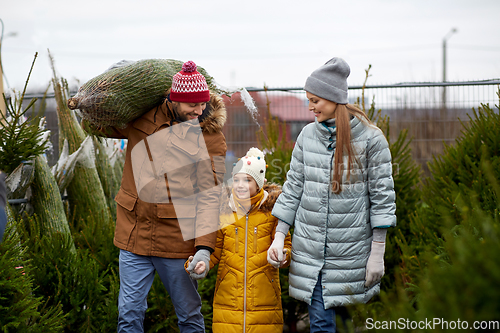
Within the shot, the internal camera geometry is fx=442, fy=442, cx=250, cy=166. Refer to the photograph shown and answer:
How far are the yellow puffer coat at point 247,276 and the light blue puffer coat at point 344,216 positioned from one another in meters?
0.24

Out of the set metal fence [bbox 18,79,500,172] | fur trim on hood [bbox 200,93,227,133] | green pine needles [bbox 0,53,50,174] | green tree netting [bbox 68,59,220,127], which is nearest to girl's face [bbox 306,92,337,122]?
fur trim on hood [bbox 200,93,227,133]

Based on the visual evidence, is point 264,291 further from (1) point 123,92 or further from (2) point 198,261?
(1) point 123,92

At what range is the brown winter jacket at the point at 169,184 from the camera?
7.72 feet

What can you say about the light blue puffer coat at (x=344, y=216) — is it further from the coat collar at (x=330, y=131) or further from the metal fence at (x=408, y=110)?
the metal fence at (x=408, y=110)

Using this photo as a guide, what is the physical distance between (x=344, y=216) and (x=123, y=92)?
1263 millimetres

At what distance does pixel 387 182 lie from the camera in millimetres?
2201

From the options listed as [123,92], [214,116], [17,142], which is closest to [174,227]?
[214,116]

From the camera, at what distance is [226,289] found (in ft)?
8.41

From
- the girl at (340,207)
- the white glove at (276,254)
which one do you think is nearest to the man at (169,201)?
the white glove at (276,254)

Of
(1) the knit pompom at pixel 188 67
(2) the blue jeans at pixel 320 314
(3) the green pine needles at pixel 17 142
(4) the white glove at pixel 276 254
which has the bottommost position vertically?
(2) the blue jeans at pixel 320 314

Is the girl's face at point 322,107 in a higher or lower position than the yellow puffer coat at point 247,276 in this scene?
higher

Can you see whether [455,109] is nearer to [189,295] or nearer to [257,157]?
[257,157]

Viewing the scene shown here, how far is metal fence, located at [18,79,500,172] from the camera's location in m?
5.12

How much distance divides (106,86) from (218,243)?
1.10 m
